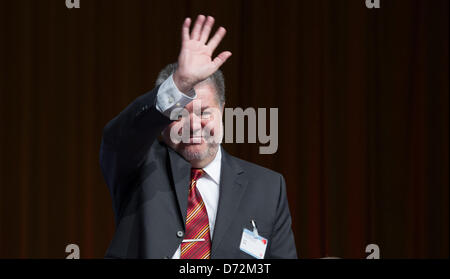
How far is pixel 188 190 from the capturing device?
1.56 m

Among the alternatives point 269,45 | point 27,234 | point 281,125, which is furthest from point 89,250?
point 269,45

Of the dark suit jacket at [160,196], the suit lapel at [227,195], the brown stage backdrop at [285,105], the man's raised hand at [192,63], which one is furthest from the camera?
the brown stage backdrop at [285,105]

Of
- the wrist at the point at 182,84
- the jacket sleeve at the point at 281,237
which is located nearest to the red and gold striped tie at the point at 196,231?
the jacket sleeve at the point at 281,237

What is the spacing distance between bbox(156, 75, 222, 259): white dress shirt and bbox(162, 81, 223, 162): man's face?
47 millimetres

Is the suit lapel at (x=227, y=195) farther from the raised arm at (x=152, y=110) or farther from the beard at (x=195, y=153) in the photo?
the raised arm at (x=152, y=110)

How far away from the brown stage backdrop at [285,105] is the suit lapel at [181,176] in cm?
158

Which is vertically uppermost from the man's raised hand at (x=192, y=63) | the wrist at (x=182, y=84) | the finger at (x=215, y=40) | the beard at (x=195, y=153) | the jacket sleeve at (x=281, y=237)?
the finger at (x=215, y=40)

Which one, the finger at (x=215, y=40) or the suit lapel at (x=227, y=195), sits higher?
the finger at (x=215, y=40)

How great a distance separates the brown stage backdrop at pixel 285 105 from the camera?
3104mm

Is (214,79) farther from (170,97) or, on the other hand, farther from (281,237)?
(281,237)

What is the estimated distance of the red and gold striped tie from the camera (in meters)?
1.50

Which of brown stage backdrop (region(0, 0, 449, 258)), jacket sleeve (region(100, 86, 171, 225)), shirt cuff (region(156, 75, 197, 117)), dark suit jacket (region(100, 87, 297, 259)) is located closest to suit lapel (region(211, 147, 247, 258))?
dark suit jacket (region(100, 87, 297, 259))

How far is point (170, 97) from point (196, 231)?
42 cm

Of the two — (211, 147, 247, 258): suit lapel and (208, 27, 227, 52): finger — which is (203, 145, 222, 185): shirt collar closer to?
(211, 147, 247, 258): suit lapel
